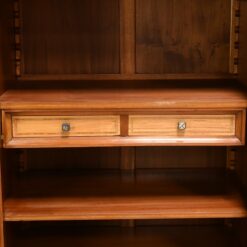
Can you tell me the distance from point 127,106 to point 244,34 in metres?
0.50

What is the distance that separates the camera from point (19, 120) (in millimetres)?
1462

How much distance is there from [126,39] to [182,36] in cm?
20

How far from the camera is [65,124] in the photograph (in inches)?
57.5

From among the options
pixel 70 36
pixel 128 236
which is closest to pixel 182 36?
pixel 70 36

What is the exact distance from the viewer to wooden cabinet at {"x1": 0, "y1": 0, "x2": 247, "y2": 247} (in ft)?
4.81

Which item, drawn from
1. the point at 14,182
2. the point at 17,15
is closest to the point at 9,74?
the point at 17,15

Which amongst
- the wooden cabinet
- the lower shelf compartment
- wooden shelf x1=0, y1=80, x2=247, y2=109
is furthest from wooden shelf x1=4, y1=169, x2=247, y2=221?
wooden shelf x1=0, y1=80, x2=247, y2=109

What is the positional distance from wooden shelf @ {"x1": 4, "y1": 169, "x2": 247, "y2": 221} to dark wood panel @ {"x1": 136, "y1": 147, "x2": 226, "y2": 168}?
4 cm

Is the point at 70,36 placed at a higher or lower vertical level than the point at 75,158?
higher

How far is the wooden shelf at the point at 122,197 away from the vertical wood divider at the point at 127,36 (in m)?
0.39

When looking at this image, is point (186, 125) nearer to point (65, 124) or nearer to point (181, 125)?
point (181, 125)

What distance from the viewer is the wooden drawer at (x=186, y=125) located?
4.81 feet

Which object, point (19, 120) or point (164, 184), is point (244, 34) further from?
point (19, 120)

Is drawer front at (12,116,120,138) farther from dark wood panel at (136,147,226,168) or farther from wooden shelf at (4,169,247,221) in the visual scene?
dark wood panel at (136,147,226,168)
